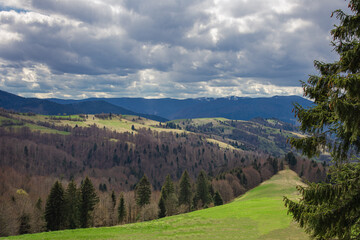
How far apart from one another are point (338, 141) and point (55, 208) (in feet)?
213

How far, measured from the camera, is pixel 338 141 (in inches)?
425

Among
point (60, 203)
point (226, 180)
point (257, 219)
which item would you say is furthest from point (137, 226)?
point (226, 180)

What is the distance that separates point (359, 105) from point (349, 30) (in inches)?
160

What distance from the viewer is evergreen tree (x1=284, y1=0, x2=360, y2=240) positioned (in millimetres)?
8992

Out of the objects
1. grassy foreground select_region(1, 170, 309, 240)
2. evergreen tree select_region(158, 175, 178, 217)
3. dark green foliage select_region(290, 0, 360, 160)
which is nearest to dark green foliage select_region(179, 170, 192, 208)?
evergreen tree select_region(158, 175, 178, 217)

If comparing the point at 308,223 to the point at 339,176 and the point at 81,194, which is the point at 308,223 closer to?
the point at 339,176

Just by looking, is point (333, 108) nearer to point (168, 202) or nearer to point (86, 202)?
point (86, 202)

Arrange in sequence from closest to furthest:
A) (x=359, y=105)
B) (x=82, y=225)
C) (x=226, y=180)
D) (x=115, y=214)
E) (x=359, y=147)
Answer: (x=359, y=105) → (x=359, y=147) → (x=82, y=225) → (x=115, y=214) → (x=226, y=180)

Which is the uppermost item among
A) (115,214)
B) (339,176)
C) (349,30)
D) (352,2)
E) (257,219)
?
(352,2)

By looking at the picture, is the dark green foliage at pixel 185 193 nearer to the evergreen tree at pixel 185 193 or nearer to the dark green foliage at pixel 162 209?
the evergreen tree at pixel 185 193

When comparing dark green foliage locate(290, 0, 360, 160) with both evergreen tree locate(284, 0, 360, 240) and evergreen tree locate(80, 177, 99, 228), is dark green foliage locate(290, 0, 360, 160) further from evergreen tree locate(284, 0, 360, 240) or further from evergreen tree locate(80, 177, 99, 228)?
evergreen tree locate(80, 177, 99, 228)

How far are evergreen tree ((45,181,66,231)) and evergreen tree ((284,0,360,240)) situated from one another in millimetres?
61801

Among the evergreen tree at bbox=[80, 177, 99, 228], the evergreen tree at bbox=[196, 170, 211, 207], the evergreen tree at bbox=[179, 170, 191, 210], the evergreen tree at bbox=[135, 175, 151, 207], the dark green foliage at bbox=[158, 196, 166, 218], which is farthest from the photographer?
the evergreen tree at bbox=[196, 170, 211, 207]

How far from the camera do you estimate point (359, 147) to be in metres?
10.4
